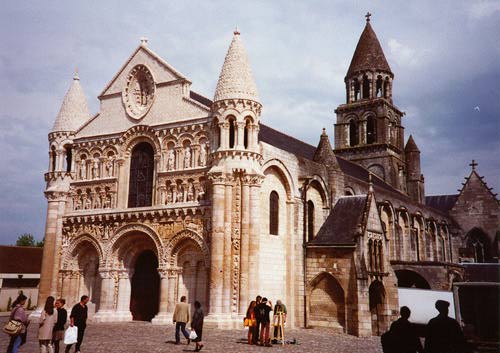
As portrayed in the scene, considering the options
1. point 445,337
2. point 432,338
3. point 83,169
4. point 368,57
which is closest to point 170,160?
point 83,169

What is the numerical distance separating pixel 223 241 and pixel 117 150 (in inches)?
329

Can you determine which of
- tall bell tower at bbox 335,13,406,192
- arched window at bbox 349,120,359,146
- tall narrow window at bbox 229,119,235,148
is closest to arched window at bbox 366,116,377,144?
tall bell tower at bbox 335,13,406,192

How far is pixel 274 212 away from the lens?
23797mm

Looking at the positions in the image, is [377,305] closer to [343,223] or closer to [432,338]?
[343,223]

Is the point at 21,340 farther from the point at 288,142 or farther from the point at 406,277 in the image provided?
the point at 406,277

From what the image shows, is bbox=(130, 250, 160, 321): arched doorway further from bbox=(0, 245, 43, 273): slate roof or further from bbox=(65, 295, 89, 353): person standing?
bbox=(0, 245, 43, 273): slate roof

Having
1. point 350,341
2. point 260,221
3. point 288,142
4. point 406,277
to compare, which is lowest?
point 350,341

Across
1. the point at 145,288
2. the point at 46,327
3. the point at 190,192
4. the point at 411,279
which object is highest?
the point at 190,192

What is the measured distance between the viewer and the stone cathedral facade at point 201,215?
21.5 metres

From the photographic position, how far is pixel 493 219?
47188 millimetres

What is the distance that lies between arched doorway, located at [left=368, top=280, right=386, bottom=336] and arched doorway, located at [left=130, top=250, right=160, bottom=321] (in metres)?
9.82

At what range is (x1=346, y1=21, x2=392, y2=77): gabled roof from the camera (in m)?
45.9

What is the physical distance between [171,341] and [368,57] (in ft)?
117

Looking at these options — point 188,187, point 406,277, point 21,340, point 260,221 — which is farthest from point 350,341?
point 406,277
